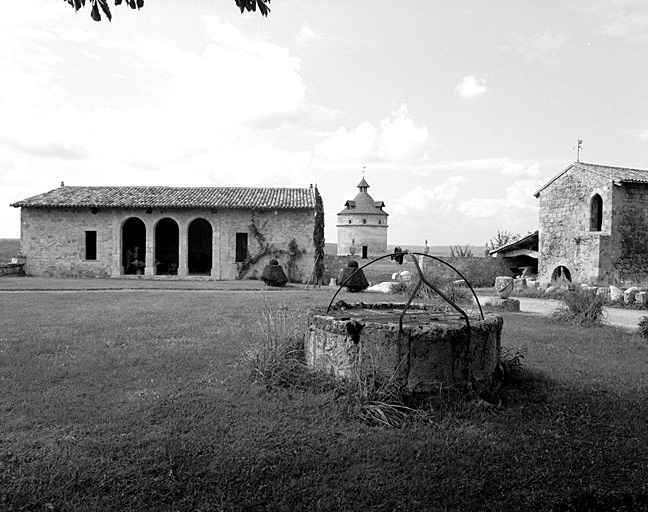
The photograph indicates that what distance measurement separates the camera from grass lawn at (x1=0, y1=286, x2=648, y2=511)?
385 centimetres

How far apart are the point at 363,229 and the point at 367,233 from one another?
50 centimetres

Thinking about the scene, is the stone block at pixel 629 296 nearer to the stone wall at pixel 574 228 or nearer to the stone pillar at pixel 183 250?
the stone wall at pixel 574 228

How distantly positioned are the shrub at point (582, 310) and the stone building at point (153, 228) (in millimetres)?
15182

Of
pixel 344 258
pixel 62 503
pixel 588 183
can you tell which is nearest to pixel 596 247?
pixel 588 183

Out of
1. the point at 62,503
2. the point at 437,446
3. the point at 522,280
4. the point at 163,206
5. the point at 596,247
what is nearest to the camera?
the point at 62,503

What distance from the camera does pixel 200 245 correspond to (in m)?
31.3

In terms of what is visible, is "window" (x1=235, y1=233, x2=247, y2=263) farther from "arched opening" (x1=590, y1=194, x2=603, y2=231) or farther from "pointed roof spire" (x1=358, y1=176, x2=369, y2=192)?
"pointed roof spire" (x1=358, y1=176, x2=369, y2=192)

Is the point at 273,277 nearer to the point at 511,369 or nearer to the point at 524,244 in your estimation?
the point at 524,244

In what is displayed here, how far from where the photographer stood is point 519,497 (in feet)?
13.0

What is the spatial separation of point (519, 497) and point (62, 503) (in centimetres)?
316

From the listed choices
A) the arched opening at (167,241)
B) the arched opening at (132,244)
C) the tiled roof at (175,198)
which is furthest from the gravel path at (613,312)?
the arched opening at (167,241)

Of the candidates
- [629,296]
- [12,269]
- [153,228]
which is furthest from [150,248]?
[629,296]

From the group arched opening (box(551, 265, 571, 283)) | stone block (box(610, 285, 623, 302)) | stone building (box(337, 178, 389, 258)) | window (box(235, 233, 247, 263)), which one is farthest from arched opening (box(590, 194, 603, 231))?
stone building (box(337, 178, 389, 258))

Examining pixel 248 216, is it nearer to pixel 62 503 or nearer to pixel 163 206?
pixel 163 206
